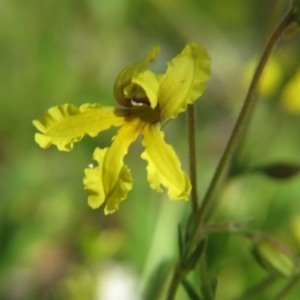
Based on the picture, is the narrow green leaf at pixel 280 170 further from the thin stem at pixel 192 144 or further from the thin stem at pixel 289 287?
the thin stem at pixel 192 144

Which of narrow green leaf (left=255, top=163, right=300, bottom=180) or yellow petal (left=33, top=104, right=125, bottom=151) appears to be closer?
yellow petal (left=33, top=104, right=125, bottom=151)

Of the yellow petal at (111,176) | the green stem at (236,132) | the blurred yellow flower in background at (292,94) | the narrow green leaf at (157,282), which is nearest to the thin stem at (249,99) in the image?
the green stem at (236,132)

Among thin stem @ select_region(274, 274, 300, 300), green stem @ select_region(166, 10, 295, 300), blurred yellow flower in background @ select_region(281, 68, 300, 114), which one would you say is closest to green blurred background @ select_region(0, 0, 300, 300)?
blurred yellow flower in background @ select_region(281, 68, 300, 114)

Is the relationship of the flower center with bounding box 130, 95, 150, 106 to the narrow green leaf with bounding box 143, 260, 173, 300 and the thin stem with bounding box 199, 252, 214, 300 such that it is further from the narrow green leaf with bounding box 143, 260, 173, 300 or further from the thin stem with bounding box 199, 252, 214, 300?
the narrow green leaf with bounding box 143, 260, 173, 300

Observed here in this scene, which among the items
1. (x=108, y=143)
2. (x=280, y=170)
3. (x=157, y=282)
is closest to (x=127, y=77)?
(x=280, y=170)

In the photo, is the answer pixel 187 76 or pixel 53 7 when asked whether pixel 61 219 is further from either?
pixel 187 76

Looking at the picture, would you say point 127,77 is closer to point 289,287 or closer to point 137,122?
point 137,122
